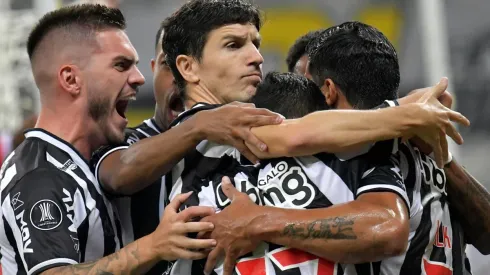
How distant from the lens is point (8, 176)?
3.72 meters

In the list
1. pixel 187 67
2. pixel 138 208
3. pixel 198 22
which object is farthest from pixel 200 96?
pixel 138 208

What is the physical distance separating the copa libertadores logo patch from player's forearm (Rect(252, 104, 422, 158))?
3.22ft

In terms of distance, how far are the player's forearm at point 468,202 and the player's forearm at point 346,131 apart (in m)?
0.46

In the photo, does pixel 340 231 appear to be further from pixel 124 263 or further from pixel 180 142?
pixel 124 263

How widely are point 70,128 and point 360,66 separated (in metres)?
1.34

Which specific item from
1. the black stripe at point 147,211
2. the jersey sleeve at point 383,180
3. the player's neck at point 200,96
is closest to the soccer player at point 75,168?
the black stripe at point 147,211

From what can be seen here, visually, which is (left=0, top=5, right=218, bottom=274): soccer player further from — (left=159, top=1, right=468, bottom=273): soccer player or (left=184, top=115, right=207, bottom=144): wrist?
(left=159, top=1, right=468, bottom=273): soccer player

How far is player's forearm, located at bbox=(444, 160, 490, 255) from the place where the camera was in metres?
3.49

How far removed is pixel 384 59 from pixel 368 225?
0.70m

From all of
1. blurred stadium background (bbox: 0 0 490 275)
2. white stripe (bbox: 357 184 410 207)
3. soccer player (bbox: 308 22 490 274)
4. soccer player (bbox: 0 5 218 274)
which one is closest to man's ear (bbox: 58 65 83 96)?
soccer player (bbox: 0 5 218 274)

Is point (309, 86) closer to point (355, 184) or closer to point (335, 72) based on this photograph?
point (335, 72)

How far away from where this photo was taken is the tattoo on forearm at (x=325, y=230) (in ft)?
10.1

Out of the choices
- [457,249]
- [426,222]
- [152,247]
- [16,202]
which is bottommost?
[457,249]

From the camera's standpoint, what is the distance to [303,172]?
323cm
